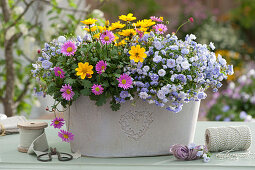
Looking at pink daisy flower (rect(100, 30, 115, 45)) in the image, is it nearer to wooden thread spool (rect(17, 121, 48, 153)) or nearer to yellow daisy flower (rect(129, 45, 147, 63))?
yellow daisy flower (rect(129, 45, 147, 63))

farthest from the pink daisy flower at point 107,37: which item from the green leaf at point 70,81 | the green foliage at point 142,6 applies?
the green foliage at point 142,6

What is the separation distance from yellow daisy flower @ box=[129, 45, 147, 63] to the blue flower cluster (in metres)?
0.03

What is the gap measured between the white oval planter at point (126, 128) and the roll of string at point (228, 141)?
90 mm

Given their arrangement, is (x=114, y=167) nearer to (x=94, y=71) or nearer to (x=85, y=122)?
(x=85, y=122)

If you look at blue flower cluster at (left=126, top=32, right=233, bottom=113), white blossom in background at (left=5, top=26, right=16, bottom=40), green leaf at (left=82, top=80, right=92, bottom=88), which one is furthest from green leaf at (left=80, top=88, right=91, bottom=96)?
white blossom in background at (left=5, top=26, right=16, bottom=40)

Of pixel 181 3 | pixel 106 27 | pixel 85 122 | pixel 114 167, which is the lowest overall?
pixel 114 167

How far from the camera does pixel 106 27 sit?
1197 millimetres

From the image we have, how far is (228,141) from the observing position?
→ 46.7 inches

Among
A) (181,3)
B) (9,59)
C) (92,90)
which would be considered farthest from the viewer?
(181,3)

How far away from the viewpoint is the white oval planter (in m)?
1.12

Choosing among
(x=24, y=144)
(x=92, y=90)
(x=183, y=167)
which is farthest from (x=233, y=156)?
(x=24, y=144)

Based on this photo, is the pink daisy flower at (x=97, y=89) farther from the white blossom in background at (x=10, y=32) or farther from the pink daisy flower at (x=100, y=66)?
the white blossom in background at (x=10, y=32)

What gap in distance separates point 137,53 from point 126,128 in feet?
0.79

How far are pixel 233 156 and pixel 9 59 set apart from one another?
76.6 inches
